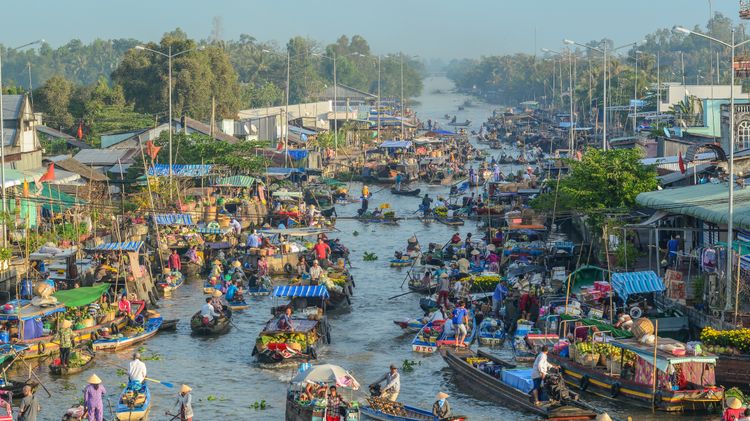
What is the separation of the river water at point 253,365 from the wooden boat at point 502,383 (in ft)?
1.03

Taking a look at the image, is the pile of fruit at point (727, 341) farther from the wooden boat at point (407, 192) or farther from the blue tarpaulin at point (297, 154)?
the blue tarpaulin at point (297, 154)

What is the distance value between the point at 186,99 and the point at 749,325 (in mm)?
62359

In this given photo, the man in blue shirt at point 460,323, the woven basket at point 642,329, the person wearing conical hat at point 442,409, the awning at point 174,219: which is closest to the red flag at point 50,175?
the awning at point 174,219

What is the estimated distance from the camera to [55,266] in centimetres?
4056

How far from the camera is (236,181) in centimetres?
5762

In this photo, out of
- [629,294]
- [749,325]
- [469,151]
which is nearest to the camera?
[749,325]

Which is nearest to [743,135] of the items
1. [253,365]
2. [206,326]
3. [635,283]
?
[635,283]

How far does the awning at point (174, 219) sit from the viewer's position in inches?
1805

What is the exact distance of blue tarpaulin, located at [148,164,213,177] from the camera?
56312 mm

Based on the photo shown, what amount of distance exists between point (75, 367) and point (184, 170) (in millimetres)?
28298

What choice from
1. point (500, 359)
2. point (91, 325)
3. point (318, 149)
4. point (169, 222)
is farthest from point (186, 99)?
point (500, 359)

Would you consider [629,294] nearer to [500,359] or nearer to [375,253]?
[500,359]

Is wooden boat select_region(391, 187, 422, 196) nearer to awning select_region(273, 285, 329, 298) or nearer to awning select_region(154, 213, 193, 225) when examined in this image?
awning select_region(154, 213, 193, 225)

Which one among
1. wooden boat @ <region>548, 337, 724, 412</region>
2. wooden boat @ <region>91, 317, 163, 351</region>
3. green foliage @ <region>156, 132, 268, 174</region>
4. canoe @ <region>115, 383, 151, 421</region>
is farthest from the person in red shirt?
canoe @ <region>115, 383, 151, 421</region>
